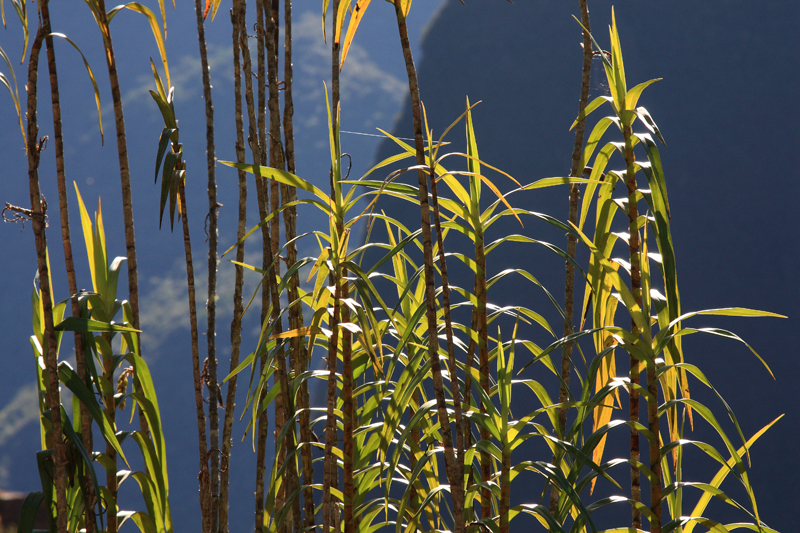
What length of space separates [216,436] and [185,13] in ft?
76.5

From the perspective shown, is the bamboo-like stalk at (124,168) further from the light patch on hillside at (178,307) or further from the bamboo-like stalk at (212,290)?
the light patch on hillside at (178,307)

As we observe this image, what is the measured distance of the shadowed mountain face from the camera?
9.27m

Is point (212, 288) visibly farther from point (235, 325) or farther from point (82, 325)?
point (82, 325)

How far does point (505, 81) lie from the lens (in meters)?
13.3

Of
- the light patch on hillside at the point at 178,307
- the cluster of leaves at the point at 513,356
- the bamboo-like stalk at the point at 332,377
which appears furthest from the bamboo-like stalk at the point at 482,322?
the light patch on hillside at the point at 178,307

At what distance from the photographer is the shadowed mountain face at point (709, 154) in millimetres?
9273

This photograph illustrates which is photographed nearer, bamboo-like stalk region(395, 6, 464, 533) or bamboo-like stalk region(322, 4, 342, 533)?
bamboo-like stalk region(395, 6, 464, 533)

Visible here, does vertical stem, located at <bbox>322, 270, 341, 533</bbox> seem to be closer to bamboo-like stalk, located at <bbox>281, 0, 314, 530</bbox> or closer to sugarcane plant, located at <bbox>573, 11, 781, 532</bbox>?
bamboo-like stalk, located at <bbox>281, 0, 314, 530</bbox>

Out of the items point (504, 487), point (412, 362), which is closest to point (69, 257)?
point (412, 362)

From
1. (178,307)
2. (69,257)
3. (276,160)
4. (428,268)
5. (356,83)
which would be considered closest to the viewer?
(428,268)

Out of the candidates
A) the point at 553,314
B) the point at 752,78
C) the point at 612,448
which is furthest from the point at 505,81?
the point at 612,448

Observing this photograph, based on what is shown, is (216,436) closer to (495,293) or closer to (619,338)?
(619,338)

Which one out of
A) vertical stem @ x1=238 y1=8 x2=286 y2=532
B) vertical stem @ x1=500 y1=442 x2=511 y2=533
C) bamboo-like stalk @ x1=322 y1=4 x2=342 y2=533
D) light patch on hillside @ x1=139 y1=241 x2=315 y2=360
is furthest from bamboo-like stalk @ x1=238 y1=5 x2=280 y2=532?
light patch on hillside @ x1=139 y1=241 x2=315 y2=360

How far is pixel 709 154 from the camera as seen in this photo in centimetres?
1090
